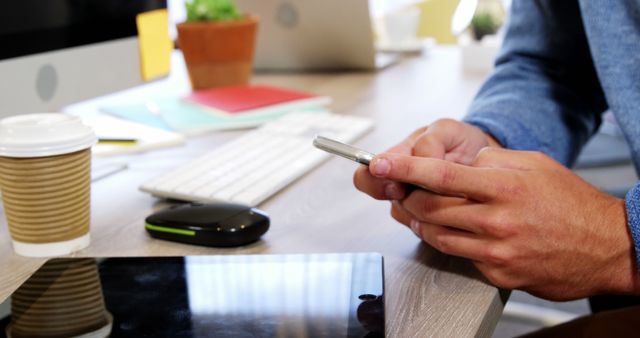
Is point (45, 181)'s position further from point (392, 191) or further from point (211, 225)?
point (392, 191)

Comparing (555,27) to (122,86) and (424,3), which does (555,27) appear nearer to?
(122,86)

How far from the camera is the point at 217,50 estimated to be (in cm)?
138

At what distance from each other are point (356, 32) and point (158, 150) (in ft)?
2.16

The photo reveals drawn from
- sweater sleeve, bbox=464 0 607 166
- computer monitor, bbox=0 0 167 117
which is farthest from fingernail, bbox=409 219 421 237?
computer monitor, bbox=0 0 167 117

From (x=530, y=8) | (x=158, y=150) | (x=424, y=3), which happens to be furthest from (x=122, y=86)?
(x=424, y=3)

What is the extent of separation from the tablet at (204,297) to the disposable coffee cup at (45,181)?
3 centimetres

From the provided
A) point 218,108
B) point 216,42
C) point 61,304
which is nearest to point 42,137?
point 61,304

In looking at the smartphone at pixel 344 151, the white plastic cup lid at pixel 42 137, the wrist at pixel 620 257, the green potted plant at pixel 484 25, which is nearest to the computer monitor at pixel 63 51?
the white plastic cup lid at pixel 42 137

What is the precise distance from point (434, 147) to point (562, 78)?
0.36 metres

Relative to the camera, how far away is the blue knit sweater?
2.85 ft

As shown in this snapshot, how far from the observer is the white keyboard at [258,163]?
824 millimetres

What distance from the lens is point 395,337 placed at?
53 centimetres

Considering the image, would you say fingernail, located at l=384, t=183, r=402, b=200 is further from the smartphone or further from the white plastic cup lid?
the white plastic cup lid

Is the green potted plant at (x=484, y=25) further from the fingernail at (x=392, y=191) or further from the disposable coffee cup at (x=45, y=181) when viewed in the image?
the disposable coffee cup at (x=45, y=181)
